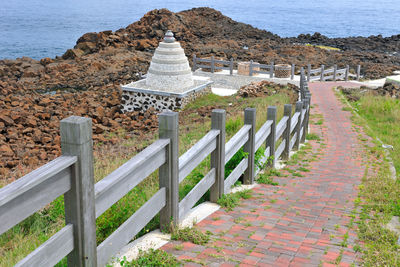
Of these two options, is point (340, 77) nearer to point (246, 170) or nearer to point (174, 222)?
point (246, 170)

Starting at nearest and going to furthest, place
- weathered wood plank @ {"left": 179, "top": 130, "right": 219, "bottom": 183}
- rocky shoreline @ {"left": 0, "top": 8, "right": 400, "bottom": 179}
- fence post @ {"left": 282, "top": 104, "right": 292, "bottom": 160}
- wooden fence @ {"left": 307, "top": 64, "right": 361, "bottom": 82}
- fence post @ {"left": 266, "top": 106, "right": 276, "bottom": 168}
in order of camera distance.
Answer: weathered wood plank @ {"left": 179, "top": 130, "right": 219, "bottom": 183}, fence post @ {"left": 266, "top": 106, "right": 276, "bottom": 168}, fence post @ {"left": 282, "top": 104, "right": 292, "bottom": 160}, rocky shoreline @ {"left": 0, "top": 8, "right": 400, "bottom": 179}, wooden fence @ {"left": 307, "top": 64, "right": 361, "bottom": 82}

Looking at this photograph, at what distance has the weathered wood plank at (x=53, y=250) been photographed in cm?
275

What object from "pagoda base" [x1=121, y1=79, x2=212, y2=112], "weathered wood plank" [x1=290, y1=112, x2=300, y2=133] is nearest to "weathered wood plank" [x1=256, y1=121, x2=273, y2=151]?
"weathered wood plank" [x1=290, y1=112, x2=300, y2=133]

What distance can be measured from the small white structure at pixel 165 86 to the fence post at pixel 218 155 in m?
15.2

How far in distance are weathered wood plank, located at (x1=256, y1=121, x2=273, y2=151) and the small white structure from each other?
13.4 meters

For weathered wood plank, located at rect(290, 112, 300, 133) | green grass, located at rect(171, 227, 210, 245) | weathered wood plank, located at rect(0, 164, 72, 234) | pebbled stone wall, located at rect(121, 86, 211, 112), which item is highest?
weathered wood plank, located at rect(0, 164, 72, 234)

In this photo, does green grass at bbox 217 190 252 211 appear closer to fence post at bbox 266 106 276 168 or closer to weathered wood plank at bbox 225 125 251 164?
weathered wood plank at bbox 225 125 251 164

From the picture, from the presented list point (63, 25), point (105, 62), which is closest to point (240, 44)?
point (105, 62)

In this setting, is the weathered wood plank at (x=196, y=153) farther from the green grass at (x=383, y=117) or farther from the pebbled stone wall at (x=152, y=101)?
the pebbled stone wall at (x=152, y=101)

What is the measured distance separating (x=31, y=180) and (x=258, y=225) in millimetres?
3057

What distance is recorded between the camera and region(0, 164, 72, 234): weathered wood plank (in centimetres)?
248

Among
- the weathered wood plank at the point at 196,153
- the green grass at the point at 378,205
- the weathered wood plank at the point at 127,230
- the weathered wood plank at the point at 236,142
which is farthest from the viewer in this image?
the weathered wood plank at the point at 236,142

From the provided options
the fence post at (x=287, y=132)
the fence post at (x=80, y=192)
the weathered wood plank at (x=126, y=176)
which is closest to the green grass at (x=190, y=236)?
the weathered wood plank at (x=126, y=176)

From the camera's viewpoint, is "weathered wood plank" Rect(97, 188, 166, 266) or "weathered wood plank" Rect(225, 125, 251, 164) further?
"weathered wood plank" Rect(225, 125, 251, 164)
